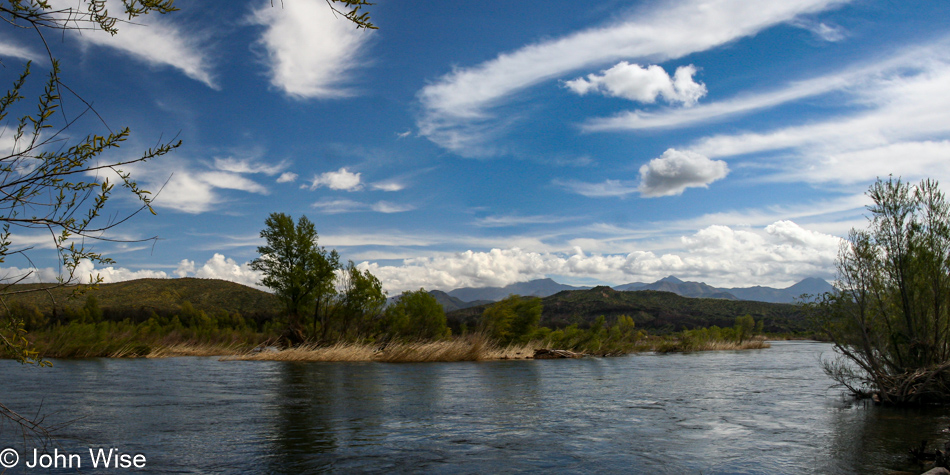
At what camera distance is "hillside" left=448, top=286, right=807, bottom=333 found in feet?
343

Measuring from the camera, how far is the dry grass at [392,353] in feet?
115

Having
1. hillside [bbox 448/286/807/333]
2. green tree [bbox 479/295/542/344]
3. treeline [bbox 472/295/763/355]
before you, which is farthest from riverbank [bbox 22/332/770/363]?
hillside [bbox 448/286/807/333]

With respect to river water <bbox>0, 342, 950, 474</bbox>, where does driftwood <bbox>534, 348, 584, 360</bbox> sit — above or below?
below

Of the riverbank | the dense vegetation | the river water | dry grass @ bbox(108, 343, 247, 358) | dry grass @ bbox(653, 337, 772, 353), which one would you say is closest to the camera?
the river water

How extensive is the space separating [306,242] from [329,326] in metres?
8.17

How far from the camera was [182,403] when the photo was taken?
50.4 feet

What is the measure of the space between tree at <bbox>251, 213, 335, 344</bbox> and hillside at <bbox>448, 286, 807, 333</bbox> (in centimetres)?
4709

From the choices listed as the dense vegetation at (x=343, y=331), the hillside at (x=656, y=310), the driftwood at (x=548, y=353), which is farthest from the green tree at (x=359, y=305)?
the hillside at (x=656, y=310)

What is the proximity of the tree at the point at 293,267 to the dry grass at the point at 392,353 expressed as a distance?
343 inches

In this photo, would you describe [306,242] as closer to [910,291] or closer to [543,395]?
[543,395]

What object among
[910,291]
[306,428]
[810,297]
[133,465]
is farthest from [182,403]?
[910,291]

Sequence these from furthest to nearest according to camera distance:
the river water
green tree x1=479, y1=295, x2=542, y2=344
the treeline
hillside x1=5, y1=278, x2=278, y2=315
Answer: hillside x1=5, y1=278, x2=278, y2=315 → the treeline → green tree x1=479, y1=295, x2=542, y2=344 → the river water

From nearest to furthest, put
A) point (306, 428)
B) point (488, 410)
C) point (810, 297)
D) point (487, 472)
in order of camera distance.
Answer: point (487, 472) → point (306, 428) → point (488, 410) → point (810, 297)

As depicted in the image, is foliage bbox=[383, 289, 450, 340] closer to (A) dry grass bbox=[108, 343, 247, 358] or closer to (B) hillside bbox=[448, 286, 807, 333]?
(A) dry grass bbox=[108, 343, 247, 358]
